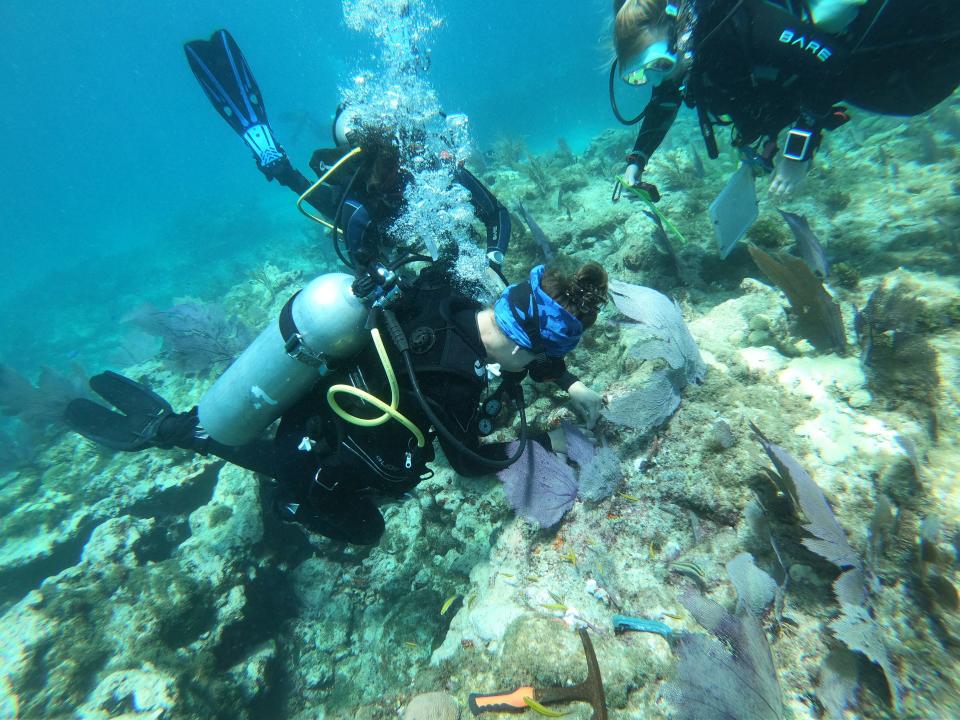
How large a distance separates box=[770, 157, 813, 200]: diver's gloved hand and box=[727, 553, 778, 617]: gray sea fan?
3.08m

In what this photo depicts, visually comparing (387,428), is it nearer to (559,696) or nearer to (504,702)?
(504,702)

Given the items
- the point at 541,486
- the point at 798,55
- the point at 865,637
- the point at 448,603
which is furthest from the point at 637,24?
the point at 448,603

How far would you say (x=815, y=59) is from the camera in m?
3.03

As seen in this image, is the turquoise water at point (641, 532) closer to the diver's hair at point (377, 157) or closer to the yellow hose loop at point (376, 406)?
the yellow hose loop at point (376, 406)

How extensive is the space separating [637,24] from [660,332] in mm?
2607

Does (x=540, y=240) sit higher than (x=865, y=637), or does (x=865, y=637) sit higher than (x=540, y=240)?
(x=540, y=240)

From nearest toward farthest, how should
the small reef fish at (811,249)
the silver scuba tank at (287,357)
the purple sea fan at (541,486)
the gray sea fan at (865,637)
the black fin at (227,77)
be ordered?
1. the gray sea fan at (865,637)
2. the silver scuba tank at (287,357)
3. the purple sea fan at (541,486)
4. the small reef fish at (811,249)
5. the black fin at (227,77)

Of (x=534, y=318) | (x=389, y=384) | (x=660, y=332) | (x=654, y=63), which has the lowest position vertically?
(x=389, y=384)

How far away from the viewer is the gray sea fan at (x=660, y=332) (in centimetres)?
319

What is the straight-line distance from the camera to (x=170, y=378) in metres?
9.29

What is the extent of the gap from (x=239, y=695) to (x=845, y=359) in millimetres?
6444

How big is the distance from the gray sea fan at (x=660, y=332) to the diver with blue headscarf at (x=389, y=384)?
2.18 ft

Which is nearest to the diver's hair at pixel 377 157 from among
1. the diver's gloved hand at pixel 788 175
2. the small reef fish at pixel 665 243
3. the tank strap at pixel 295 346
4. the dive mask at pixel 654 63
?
the tank strap at pixel 295 346

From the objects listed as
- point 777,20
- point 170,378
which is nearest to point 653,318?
point 777,20
